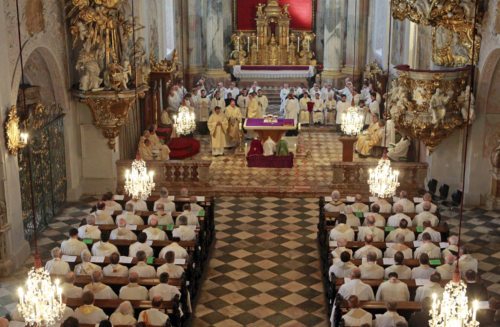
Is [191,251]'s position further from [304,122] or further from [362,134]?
[304,122]

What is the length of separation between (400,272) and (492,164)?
22.9ft

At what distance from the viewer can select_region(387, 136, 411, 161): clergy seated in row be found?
2109cm

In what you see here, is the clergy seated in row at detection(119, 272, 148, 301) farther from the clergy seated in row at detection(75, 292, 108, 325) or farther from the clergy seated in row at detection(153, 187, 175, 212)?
the clergy seated in row at detection(153, 187, 175, 212)

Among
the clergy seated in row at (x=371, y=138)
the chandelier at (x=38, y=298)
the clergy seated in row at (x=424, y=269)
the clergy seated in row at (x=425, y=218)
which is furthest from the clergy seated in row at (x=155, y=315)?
the clergy seated in row at (x=371, y=138)

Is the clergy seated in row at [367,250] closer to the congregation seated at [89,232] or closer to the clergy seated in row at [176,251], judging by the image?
the clergy seated in row at [176,251]

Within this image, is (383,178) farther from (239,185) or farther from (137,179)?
(239,185)

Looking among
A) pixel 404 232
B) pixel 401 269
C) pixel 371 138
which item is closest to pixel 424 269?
pixel 401 269

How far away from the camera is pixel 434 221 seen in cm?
1496

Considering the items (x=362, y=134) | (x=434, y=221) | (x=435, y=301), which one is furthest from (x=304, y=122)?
(x=435, y=301)

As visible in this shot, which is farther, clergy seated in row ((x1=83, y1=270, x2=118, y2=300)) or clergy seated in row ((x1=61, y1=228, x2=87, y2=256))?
clergy seated in row ((x1=61, y1=228, x2=87, y2=256))

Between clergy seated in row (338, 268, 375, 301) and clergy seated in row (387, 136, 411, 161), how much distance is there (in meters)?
9.96

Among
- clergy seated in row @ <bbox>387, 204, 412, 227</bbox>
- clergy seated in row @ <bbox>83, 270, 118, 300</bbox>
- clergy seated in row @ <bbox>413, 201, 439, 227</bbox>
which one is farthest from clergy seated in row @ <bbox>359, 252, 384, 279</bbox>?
clergy seated in row @ <bbox>83, 270, 118, 300</bbox>

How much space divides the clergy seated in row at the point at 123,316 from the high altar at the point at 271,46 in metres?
22.3

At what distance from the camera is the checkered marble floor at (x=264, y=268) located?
1312 cm
